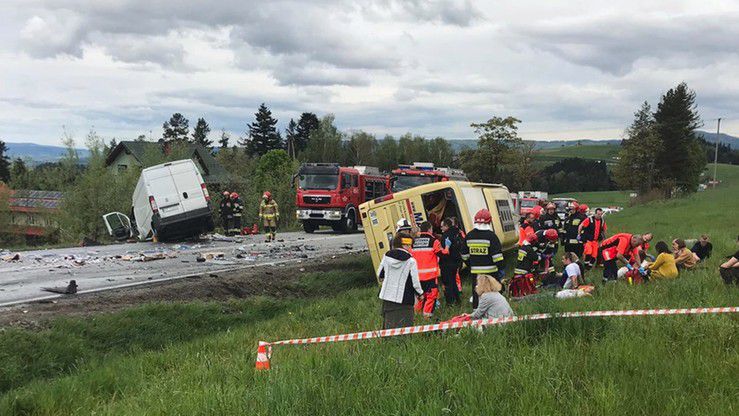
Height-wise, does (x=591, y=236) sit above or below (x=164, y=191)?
below

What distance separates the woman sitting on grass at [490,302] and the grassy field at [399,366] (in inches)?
17.8

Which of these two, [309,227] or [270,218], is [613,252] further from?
[309,227]

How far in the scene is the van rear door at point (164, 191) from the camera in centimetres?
1767

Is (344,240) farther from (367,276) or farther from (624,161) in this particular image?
(624,161)

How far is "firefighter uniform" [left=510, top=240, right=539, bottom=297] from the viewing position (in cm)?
1084

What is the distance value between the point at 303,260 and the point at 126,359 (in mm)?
8200

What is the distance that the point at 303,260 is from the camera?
15.7m

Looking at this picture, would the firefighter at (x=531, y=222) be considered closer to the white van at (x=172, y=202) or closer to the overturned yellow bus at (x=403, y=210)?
the overturned yellow bus at (x=403, y=210)

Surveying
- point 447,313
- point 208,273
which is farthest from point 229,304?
point 447,313

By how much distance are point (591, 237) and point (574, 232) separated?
42cm

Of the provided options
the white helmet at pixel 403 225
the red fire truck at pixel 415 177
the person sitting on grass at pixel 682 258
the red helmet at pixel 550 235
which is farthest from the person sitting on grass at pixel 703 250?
the red fire truck at pixel 415 177

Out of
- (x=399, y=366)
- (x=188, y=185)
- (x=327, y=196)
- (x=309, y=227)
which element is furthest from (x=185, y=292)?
(x=309, y=227)

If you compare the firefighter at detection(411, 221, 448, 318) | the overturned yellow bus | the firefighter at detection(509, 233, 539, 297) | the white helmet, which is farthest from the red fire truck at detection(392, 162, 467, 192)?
the firefighter at detection(411, 221, 448, 318)

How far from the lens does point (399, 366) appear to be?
510 centimetres
